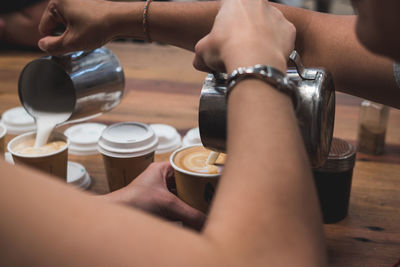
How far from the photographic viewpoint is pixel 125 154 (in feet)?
3.78

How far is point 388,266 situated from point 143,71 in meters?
1.54

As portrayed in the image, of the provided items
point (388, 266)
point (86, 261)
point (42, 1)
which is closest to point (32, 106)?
point (86, 261)

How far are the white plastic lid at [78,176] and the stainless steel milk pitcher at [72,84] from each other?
16cm

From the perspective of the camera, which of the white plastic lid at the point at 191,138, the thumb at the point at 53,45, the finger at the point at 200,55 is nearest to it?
the finger at the point at 200,55

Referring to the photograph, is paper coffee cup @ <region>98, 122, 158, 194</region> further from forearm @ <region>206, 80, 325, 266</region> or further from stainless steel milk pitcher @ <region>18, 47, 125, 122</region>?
forearm @ <region>206, 80, 325, 266</region>

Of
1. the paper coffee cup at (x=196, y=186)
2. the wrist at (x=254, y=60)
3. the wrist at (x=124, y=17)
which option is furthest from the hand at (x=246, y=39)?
the wrist at (x=124, y=17)

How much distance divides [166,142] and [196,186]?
1.73ft

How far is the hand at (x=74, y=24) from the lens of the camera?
125 cm

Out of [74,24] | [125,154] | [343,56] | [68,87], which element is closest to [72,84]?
[68,87]

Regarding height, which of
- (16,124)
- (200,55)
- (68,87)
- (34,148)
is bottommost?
(16,124)

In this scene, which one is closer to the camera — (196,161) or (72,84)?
(196,161)

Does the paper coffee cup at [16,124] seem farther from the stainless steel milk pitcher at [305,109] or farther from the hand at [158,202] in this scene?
the stainless steel milk pitcher at [305,109]

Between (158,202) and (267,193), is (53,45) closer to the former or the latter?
(158,202)

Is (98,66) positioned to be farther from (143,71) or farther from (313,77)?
(143,71)
